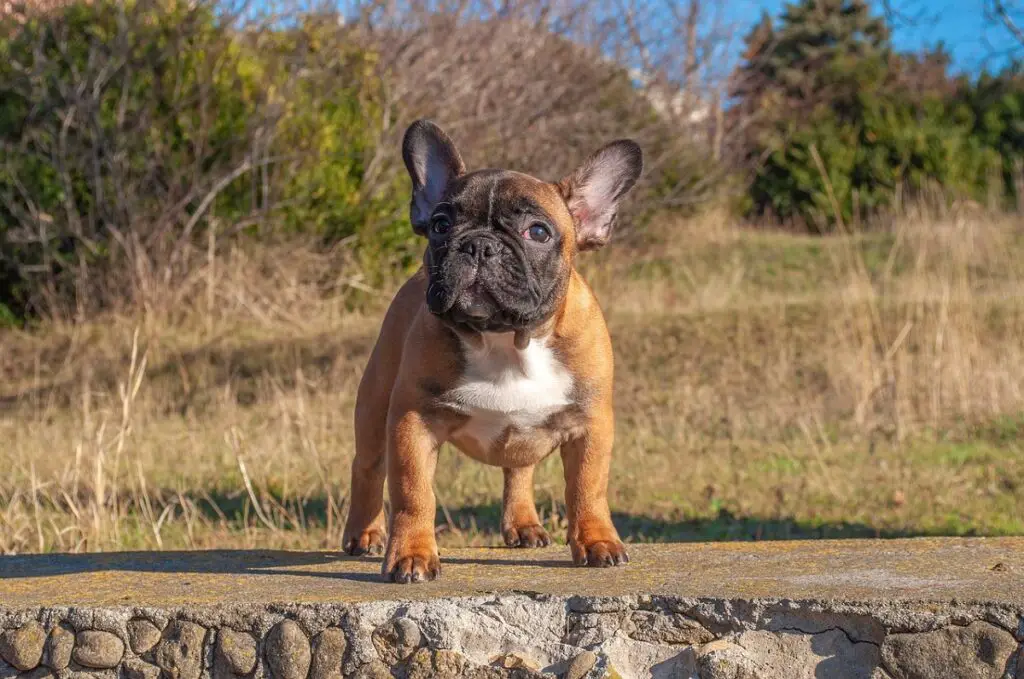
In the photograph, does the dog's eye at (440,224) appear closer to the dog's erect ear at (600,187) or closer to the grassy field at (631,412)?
the dog's erect ear at (600,187)

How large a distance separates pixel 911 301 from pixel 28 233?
29.2 ft

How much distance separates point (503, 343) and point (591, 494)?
591 millimetres

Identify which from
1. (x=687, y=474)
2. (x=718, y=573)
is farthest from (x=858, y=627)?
(x=687, y=474)

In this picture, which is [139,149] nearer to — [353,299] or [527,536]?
[353,299]

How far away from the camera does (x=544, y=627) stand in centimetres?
371

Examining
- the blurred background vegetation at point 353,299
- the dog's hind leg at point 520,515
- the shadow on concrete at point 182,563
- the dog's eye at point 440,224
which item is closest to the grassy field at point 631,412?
the blurred background vegetation at point 353,299

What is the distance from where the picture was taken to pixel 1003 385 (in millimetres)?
10484

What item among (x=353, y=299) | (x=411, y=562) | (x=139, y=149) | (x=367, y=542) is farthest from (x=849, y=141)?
(x=411, y=562)

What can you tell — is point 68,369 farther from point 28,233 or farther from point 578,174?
point 578,174

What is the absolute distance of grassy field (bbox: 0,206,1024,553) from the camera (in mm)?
7246

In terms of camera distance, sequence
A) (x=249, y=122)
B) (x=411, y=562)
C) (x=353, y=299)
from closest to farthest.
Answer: (x=411, y=562), (x=249, y=122), (x=353, y=299)

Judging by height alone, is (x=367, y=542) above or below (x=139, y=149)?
below

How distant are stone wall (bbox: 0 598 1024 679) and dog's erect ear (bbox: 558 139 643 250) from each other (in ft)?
4.62

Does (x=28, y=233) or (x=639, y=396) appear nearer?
(x=639, y=396)
